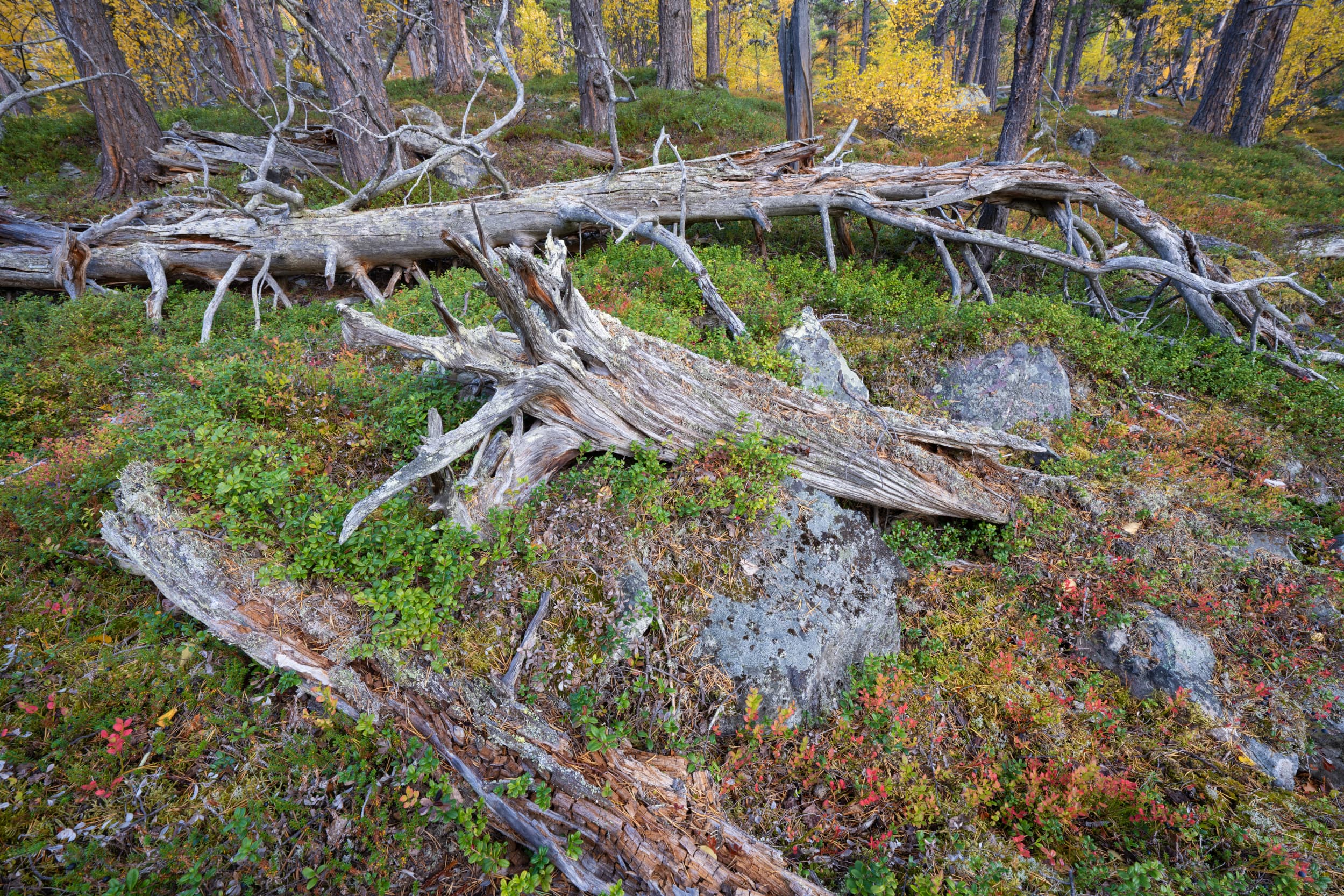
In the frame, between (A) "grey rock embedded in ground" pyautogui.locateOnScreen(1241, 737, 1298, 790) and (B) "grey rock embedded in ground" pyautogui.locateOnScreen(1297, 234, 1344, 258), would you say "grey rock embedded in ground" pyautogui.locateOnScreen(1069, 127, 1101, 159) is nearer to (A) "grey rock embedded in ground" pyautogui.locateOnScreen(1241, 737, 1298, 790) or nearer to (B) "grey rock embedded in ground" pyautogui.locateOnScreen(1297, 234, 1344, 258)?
(B) "grey rock embedded in ground" pyautogui.locateOnScreen(1297, 234, 1344, 258)

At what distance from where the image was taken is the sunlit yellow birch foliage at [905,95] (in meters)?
16.2

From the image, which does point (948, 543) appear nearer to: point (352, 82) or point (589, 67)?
point (352, 82)

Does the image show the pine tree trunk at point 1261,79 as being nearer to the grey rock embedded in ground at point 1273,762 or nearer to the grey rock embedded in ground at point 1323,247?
the grey rock embedded in ground at point 1323,247

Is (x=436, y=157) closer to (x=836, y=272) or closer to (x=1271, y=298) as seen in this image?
(x=836, y=272)

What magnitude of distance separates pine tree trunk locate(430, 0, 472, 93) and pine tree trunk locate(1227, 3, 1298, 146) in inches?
922

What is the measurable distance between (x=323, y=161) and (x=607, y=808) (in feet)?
47.6

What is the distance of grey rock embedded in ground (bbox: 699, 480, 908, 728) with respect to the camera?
4609 mm

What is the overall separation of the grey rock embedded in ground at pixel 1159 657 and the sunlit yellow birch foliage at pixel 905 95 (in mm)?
16104

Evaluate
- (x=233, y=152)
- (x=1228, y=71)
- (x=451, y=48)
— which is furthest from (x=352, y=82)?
(x=1228, y=71)

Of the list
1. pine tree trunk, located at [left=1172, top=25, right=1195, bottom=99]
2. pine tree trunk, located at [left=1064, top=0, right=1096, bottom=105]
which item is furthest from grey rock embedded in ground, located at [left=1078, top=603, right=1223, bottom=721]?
pine tree trunk, located at [left=1172, top=25, right=1195, bottom=99]

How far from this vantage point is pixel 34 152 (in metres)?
12.4

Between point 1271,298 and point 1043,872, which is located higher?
point 1271,298

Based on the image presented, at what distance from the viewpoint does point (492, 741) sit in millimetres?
3697

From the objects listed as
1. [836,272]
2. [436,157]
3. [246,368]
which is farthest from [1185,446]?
[436,157]
